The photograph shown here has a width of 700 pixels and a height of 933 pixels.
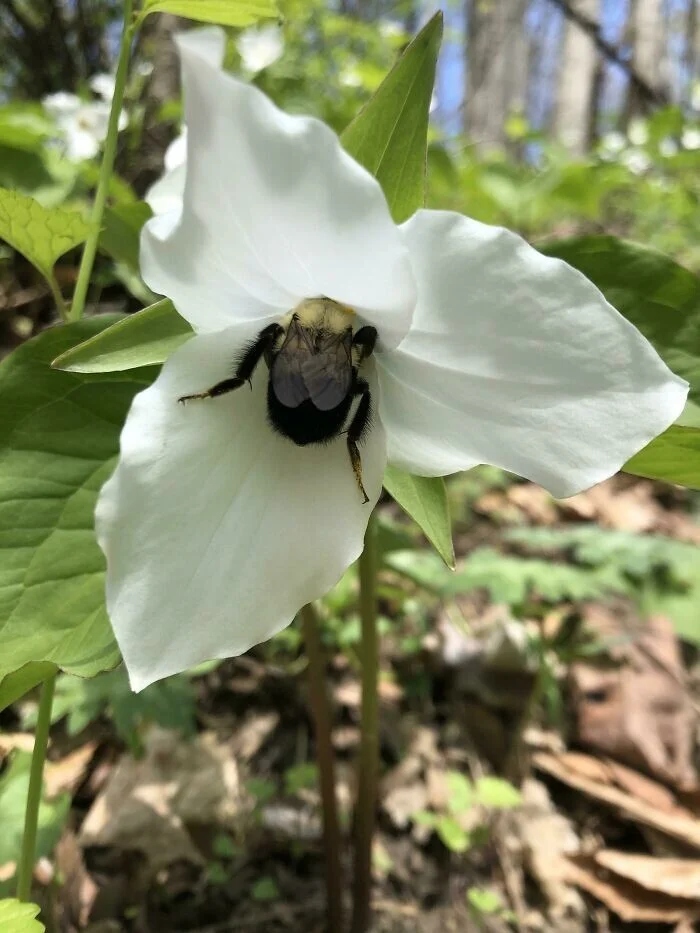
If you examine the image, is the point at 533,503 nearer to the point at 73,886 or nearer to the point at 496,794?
the point at 496,794

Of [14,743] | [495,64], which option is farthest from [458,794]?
[495,64]

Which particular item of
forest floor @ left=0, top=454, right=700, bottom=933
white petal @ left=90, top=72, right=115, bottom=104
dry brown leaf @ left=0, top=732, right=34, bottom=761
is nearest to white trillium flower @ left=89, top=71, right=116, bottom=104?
white petal @ left=90, top=72, right=115, bottom=104

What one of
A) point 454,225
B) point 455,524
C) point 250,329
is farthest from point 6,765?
point 455,524

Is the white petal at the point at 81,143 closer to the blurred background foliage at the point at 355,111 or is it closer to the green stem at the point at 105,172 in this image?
the blurred background foliage at the point at 355,111

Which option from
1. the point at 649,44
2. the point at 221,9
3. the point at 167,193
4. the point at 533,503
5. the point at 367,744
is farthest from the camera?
the point at 649,44

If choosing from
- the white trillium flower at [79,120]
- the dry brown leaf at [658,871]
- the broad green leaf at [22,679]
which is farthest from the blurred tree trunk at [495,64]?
the broad green leaf at [22,679]

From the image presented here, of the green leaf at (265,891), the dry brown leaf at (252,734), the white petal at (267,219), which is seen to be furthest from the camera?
the dry brown leaf at (252,734)

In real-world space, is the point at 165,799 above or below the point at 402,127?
below
